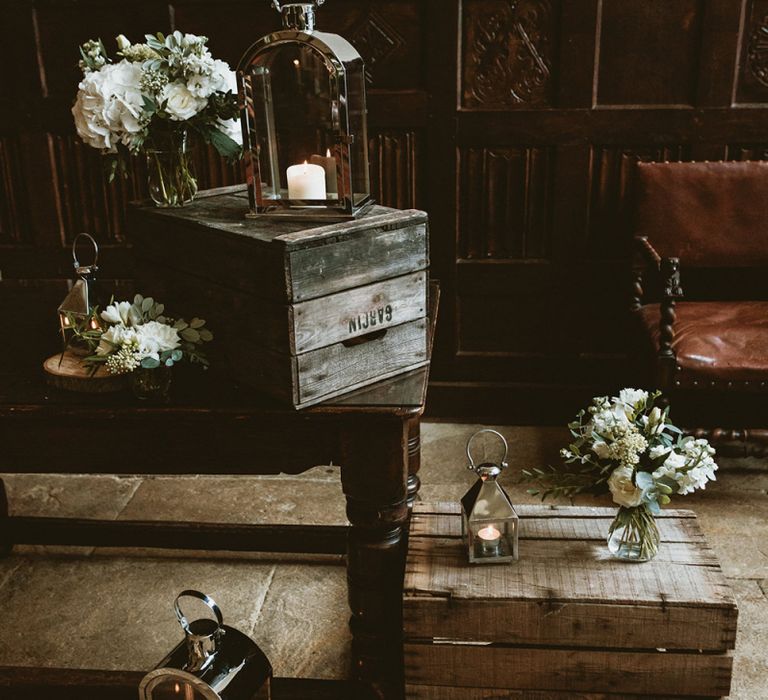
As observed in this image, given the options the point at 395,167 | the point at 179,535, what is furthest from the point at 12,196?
the point at 179,535

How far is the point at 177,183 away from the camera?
2012 millimetres

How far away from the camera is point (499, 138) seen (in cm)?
330

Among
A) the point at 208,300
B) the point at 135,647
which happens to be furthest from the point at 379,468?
the point at 135,647

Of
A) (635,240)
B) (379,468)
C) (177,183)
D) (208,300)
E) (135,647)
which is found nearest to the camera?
(379,468)

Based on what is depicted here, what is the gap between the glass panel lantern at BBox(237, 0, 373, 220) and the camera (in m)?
1.83

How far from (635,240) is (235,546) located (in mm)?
1728

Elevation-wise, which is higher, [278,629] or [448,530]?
[448,530]

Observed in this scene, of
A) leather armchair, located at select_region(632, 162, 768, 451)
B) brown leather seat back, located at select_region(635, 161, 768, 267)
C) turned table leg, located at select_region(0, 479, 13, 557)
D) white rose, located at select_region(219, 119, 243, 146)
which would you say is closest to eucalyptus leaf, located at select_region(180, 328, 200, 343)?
white rose, located at select_region(219, 119, 243, 146)

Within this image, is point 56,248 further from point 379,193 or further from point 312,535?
point 312,535

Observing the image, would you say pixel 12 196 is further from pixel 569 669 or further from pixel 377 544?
pixel 569 669

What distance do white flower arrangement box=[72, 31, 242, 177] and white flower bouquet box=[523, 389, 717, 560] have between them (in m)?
1.06

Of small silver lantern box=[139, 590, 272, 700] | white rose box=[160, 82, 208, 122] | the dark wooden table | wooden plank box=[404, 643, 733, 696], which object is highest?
white rose box=[160, 82, 208, 122]

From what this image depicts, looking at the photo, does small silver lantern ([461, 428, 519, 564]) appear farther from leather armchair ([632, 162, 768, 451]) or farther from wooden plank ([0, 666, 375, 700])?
leather armchair ([632, 162, 768, 451])

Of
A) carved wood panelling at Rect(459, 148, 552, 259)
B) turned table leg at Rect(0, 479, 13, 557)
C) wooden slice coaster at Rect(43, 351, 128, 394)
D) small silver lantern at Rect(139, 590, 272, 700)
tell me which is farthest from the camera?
carved wood panelling at Rect(459, 148, 552, 259)
